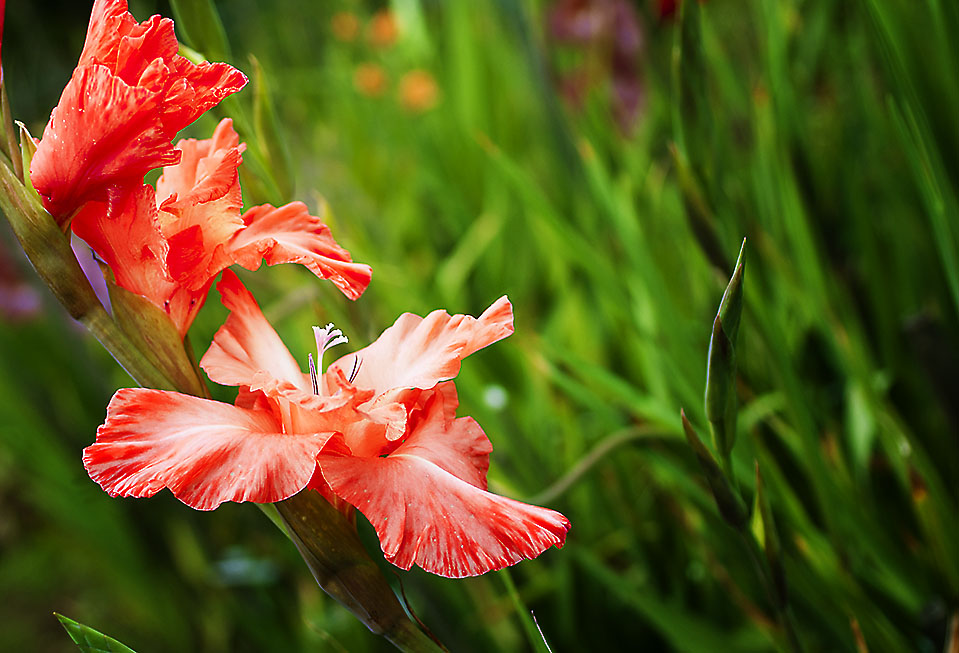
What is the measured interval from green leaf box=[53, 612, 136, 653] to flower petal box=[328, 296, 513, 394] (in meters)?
0.10

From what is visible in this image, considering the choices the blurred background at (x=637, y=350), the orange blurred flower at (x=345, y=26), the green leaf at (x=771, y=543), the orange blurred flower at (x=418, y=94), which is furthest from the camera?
the orange blurred flower at (x=345, y=26)

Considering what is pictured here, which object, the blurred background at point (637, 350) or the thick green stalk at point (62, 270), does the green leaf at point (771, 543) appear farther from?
the thick green stalk at point (62, 270)

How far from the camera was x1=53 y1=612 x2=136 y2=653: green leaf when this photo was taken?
0.72 feet

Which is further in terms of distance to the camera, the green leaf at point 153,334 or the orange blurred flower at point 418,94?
the orange blurred flower at point 418,94

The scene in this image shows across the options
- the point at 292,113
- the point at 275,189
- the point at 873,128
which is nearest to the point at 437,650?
the point at 275,189

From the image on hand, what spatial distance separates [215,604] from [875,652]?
67 cm

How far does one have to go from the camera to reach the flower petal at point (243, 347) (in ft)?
0.79

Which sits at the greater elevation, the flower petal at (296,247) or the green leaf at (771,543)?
the flower petal at (296,247)

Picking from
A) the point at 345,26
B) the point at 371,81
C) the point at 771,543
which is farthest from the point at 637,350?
the point at 345,26

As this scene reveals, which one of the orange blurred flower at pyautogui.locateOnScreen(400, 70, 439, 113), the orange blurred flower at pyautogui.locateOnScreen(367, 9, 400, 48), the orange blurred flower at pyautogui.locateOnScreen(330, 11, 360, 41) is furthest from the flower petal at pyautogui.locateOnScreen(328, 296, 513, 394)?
the orange blurred flower at pyautogui.locateOnScreen(330, 11, 360, 41)

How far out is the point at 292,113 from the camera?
219cm

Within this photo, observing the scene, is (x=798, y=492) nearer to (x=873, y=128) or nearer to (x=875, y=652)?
(x=875, y=652)

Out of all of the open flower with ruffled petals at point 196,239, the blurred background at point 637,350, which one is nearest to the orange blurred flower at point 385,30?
the blurred background at point 637,350

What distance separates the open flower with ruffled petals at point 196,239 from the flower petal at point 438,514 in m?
0.05
